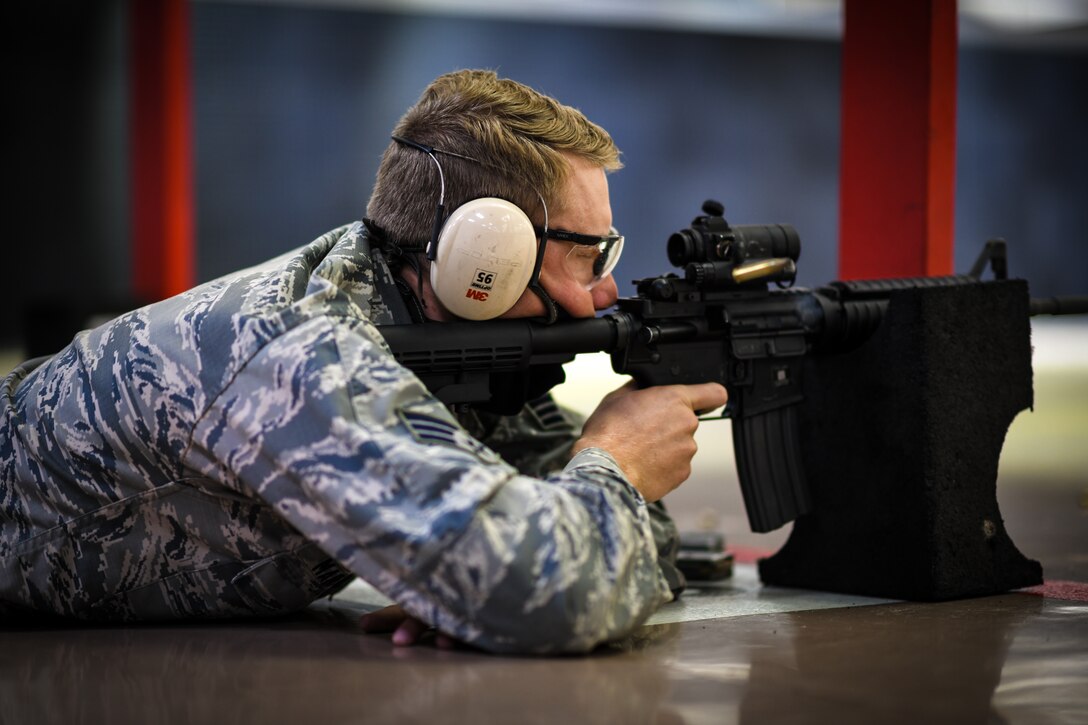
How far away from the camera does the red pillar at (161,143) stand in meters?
6.56

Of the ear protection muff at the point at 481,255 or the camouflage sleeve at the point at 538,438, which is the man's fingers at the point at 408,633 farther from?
the camouflage sleeve at the point at 538,438

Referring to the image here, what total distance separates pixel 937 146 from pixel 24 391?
1.98 metres

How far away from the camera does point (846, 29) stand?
9.25ft

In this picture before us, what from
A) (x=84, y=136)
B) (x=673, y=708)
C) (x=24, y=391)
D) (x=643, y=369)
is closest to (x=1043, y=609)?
(x=643, y=369)

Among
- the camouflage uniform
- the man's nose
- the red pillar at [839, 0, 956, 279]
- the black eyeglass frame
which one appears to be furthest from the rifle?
the red pillar at [839, 0, 956, 279]

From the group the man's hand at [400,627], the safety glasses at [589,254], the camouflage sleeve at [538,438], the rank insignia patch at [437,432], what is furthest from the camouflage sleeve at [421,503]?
the camouflage sleeve at [538,438]

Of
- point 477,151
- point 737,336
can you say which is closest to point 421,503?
point 477,151

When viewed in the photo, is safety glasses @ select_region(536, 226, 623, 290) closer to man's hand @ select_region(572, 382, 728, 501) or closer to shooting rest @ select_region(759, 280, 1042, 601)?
man's hand @ select_region(572, 382, 728, 501)

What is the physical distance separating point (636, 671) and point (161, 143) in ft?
19.5

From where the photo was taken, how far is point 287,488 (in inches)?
60.6

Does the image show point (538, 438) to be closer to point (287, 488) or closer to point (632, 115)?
point (287, 488)

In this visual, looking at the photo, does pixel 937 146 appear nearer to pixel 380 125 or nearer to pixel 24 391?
pixel 24 391

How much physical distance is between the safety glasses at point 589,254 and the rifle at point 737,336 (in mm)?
78

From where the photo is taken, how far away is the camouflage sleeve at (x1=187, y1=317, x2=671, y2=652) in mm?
1437
